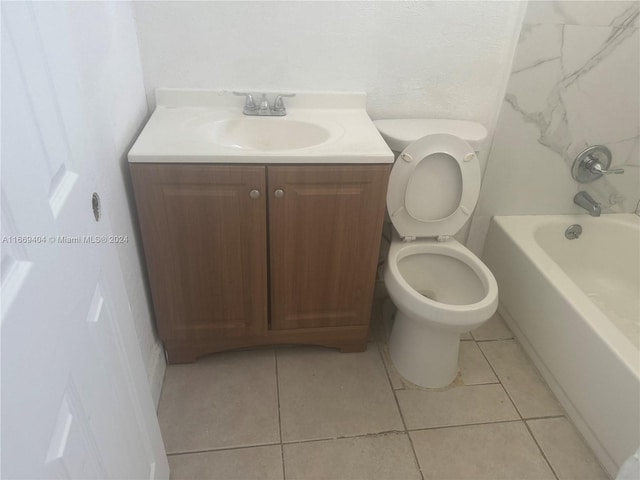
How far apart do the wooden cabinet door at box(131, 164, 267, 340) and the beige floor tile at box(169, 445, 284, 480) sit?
15.7 inches

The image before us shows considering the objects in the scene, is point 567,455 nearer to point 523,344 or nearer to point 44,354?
point 523,344

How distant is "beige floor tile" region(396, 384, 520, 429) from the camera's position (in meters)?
1.57

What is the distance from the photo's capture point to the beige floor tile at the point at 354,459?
1396mm

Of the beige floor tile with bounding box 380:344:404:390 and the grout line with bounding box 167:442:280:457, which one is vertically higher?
the beige floor tile with bounding box 380:344:404:390

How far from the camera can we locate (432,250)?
1754mm

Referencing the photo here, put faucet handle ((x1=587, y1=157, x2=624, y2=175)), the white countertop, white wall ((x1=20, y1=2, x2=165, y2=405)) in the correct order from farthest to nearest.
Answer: faucet handle ((x1=587, y1=157, x2=624, y2=175)) → the white countertop → white wall ((x1=20, y1=2, x2=165, y2=405))

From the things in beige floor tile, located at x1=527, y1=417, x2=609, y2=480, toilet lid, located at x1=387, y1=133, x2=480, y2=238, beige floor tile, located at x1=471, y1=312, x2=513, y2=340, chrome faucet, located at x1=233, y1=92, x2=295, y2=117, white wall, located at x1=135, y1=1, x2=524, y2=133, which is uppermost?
white wall, located at x1=135, y1=1, x2=524, y2=133

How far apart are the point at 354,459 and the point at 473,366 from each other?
63cm

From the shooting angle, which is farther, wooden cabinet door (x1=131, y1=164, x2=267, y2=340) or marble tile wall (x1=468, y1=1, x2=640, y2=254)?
marble tile wall (x1=468, y1=1, x2=640, y2=254)

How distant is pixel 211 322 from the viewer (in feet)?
5.36

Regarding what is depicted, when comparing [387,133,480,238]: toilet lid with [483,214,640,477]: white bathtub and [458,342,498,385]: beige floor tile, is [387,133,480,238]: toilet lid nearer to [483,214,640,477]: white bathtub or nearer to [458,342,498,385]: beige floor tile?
[483,214,640,477]: white bathtub

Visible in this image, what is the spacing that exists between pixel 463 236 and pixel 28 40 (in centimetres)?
182

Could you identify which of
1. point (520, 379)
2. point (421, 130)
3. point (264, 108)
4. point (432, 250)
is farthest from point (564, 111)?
point (264, 108)

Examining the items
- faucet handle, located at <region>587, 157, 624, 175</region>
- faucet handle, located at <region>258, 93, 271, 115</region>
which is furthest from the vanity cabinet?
faucet handle, located at <region>587, 157, 624, 175</region>
